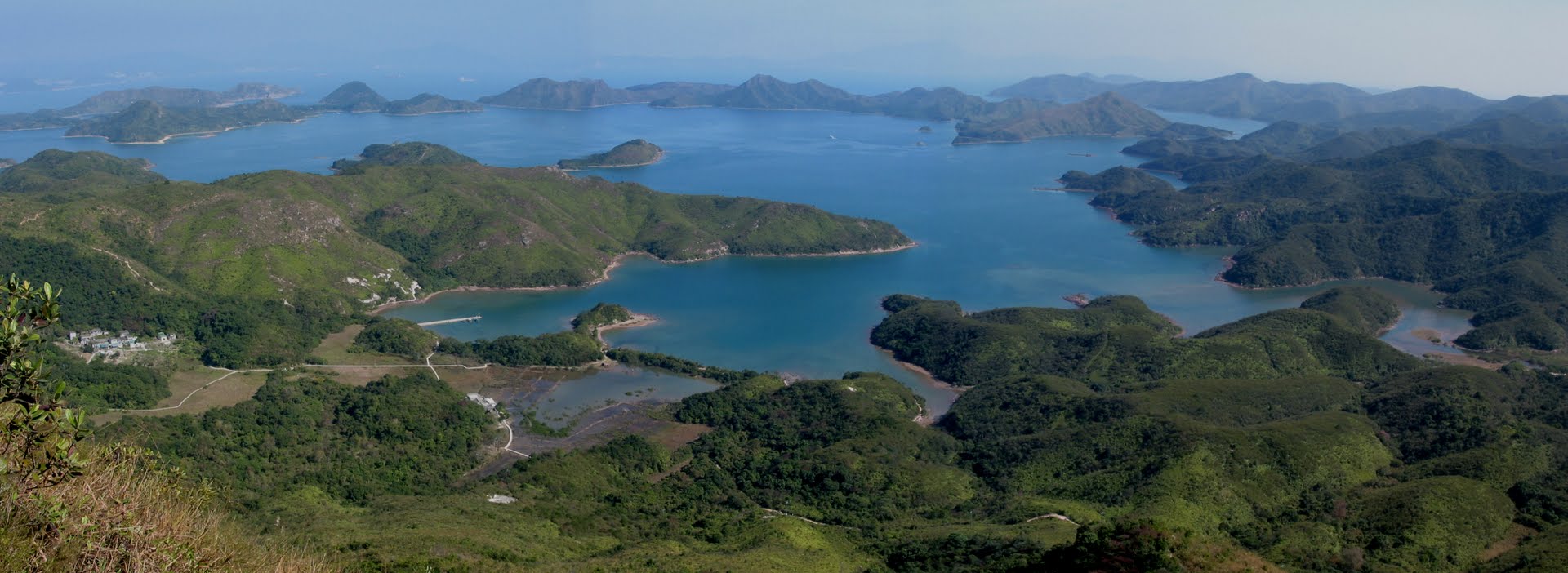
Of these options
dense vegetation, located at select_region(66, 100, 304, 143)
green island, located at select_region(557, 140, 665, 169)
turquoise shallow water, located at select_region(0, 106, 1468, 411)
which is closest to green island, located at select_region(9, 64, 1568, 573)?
turquoise shallow water, located at select_region(0, 106, 1468, 411)

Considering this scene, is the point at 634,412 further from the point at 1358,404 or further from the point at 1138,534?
the point at 1358,404

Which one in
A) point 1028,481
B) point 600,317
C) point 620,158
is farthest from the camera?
point 620,158

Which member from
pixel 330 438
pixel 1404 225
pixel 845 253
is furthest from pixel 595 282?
pixel 1404 225

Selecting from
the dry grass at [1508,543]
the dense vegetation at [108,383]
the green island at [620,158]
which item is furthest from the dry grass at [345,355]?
the green island at [620,158]

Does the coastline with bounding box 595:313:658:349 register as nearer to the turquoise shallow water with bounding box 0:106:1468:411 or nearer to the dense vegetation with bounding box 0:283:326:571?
the turquoise shallow water with bounding box 0:106:1468:411

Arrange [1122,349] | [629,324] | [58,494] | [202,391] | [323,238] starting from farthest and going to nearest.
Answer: [323,238], [629,324], [1122,349], [202,391], [58,494]

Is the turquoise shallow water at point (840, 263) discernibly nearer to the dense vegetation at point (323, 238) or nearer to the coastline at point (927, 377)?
the coastline at point (927, 377)

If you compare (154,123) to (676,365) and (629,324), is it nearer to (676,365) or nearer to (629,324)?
(629,324)
